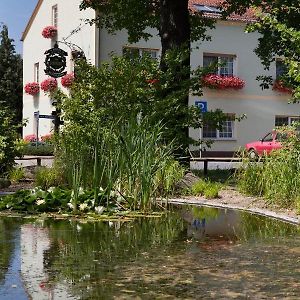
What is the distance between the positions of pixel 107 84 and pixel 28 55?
30.6 m

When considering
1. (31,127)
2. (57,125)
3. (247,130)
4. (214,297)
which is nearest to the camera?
(214,297)

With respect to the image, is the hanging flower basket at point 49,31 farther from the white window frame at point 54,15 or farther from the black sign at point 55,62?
the black sign at point 55,62

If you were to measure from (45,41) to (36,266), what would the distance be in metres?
35.6

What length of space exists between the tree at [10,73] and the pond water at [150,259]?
41587mm

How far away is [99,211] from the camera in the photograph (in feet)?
28.6

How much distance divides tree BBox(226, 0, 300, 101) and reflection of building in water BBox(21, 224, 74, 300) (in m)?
4.93

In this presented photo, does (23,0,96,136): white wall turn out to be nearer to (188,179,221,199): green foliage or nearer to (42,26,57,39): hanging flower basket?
(42,26,57,39): hanging flower basket

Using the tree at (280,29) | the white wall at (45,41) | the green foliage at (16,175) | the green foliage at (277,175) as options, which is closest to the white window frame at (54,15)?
the white wall at (45,41)

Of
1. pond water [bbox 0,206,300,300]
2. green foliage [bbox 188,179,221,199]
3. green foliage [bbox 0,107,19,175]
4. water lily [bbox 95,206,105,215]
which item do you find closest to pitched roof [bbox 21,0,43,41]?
green foliage [bbox 0,107,19,175]

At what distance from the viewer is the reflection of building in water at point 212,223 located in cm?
742

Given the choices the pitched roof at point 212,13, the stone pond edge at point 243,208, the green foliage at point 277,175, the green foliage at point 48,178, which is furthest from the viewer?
the pitched roof at point 212,13

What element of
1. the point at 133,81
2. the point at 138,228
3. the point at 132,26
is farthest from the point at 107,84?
the point at 132,26

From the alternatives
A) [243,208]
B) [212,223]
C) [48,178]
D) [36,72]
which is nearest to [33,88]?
[36,72]

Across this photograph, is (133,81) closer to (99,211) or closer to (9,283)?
(99,211)
